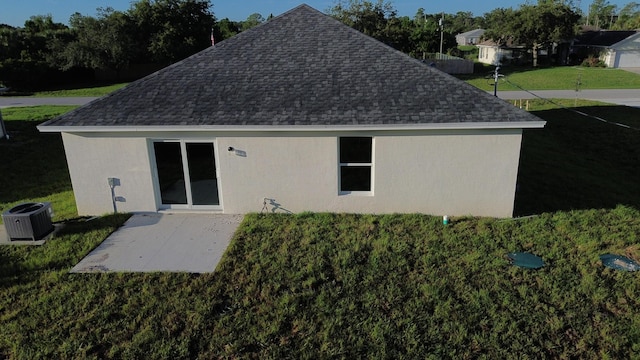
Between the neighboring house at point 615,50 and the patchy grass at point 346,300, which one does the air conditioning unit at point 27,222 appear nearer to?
the patchy grass at point 346,300

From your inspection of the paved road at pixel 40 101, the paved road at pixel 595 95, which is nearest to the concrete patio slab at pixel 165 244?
the paved road at pixel 40 101

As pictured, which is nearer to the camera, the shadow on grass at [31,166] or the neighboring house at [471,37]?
the shadow on grass at [31,166]

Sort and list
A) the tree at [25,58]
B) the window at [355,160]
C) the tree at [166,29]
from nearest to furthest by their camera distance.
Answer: the window at [355,160] → the tree at [25,58] → the tree at [166,29]

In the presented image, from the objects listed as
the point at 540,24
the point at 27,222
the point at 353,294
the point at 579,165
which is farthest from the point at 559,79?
the point at 27,222

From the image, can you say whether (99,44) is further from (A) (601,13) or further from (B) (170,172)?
(A) (601,13)

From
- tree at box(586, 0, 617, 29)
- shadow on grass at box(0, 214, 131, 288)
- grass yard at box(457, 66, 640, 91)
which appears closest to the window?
shadow on grass at box(0, 214, 131, 288)

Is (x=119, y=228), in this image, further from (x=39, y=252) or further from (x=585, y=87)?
(x=585, y=87)

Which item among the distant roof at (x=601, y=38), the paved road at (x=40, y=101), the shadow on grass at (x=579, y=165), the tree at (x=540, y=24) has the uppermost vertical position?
the tree at (x=540, y=24)
